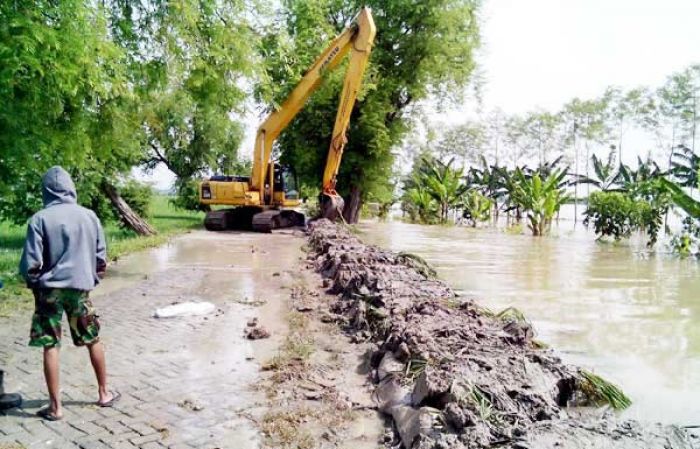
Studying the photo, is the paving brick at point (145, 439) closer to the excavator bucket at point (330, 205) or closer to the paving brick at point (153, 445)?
the paving brick at point (153, 445)

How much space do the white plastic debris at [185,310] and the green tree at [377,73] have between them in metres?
17.2

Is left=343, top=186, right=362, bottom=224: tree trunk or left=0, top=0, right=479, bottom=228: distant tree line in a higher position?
left=0, top=0, right=479, bottom=228: distant tree line

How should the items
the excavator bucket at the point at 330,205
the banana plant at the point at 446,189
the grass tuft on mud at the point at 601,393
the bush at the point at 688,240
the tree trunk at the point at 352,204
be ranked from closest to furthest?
the grass tuft on mud at the point at 601,393 < the bush at the point at 688,240 < the excavator bucket at the point at 330,205 < the tree trunk at the point at 352,204 < the banana plant at the point at 446,189

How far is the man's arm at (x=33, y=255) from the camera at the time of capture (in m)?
4.21

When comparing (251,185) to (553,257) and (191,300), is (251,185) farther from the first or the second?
(191,300)

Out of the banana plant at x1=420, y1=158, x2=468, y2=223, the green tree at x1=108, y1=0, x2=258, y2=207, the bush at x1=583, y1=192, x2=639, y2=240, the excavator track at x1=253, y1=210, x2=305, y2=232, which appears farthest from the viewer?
the banana plant at x1=420, y1=158, x2=468, y2=223

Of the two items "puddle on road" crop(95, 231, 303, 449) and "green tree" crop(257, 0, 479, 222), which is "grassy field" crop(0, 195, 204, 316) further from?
"green tree" crop(257, 0, 479, 222)

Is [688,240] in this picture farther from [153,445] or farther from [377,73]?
[153,445]

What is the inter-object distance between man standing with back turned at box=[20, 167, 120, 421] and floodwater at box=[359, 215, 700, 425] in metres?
4.27

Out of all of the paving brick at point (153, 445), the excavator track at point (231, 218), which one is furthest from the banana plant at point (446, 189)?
the paving brick at point (153, 445)

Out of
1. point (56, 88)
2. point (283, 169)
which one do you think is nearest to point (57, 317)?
point (56, 88)

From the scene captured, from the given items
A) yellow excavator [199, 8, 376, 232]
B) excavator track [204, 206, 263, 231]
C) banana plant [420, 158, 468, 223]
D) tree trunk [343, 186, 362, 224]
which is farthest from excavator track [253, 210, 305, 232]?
banana plant [420, 158, 468, 223]

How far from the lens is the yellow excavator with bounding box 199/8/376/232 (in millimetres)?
19312

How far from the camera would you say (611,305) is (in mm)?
9273
